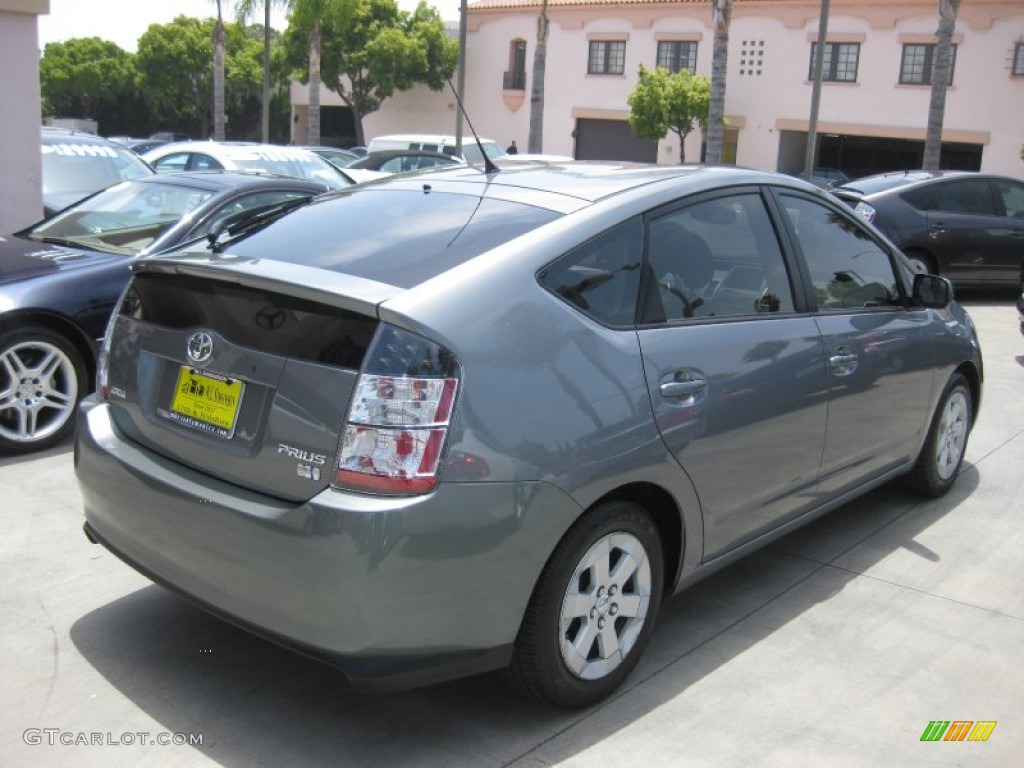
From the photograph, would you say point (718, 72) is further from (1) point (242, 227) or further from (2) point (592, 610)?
(2) point (592, 610)

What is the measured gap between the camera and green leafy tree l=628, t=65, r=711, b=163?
1503 inches

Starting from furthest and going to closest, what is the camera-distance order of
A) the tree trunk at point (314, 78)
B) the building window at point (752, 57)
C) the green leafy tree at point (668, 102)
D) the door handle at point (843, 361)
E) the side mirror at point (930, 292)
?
the tree trunk at point (314, 78) → the building window at point (752, 57) → the green leafy tree at point (668, 102) → the side mirror at point (930, 292) → the door handle at point (843, 361)

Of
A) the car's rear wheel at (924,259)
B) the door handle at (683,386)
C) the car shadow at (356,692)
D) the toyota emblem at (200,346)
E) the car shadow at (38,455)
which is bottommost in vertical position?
the car shadow at (356,692)

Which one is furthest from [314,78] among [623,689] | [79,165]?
[623,689]

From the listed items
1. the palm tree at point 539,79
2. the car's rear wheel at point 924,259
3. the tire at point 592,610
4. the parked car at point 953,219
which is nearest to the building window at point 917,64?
the palm tree at point 539,79

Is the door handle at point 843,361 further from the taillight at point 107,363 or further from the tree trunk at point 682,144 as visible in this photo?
the tree trunk at point 682,144

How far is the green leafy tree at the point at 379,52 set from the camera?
158 feet

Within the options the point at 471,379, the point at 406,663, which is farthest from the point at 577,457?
the point at 406,663

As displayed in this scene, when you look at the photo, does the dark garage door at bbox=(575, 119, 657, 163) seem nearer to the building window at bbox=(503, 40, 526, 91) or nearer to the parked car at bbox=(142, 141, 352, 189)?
the building window at bbox=(503, 40, 526, 91)

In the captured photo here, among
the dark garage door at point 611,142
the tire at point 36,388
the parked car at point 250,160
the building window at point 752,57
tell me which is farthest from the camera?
the dark garage door at point 611,142

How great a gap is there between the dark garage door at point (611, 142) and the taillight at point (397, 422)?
40.8m

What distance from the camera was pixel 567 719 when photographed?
130 inches

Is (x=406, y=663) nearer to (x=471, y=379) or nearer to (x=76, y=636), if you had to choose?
(x=471, y=379)

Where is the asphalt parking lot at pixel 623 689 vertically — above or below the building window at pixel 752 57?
below
